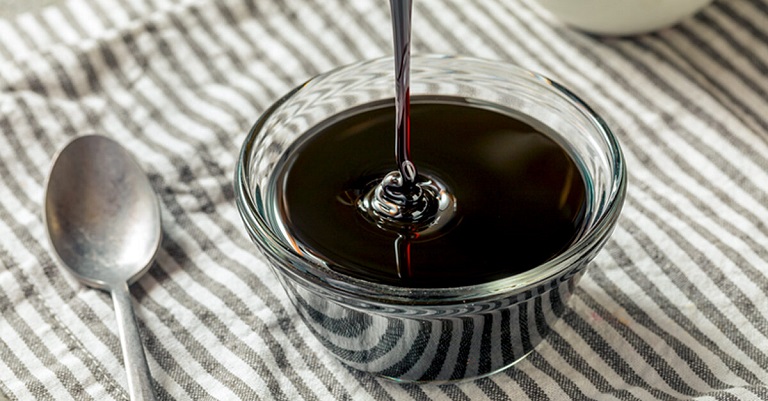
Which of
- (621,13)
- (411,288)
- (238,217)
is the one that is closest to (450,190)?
(411,288)

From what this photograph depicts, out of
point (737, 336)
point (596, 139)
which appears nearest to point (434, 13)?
point (596, 139)

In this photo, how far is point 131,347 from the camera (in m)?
0.71

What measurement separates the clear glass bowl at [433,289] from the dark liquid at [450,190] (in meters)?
0.01

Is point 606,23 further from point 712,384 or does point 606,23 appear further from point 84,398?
point 84,398

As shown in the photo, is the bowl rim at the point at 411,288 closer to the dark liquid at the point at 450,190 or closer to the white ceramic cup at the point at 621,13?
the dark liquid at the point at 450,190

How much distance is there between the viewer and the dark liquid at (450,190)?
2.02 ft

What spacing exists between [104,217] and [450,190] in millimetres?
315

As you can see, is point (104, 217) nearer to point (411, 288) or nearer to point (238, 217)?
point (238, 217)

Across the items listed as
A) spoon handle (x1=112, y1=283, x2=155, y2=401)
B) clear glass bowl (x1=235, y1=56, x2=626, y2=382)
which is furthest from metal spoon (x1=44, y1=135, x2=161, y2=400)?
clear glass bowl (x1=235, y1=56, x2=626, y2=382)

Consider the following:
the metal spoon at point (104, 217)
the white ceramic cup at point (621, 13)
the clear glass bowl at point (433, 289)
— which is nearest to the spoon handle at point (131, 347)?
the metal spoon at point (104, 217)

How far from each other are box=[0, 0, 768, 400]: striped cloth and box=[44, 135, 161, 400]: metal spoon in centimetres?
2

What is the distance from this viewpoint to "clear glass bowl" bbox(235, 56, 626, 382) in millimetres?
584

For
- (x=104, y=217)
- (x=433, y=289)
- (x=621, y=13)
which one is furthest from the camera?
(x=621, y=13)

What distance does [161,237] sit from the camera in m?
0.81
